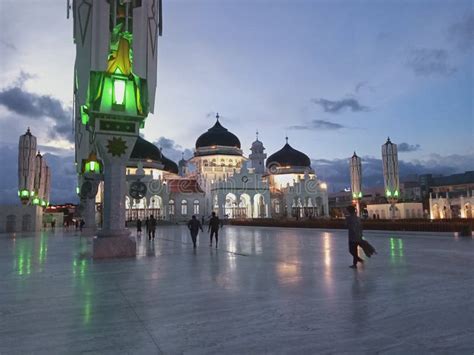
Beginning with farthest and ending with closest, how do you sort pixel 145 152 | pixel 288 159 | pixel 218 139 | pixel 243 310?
pixel 288 159, pixel 218 139, pixel 145 152, pixel 243 310

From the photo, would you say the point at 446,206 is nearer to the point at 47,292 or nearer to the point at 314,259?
the point at 314,259

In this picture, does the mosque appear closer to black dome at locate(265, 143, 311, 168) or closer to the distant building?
black dome at locate(265, 143, 311, 168)

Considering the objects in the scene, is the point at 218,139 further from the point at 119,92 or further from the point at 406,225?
the point at 119,92

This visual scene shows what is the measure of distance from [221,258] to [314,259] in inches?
109

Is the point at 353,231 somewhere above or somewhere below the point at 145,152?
below

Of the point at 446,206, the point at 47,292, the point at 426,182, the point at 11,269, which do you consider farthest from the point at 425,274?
the point at 426,182

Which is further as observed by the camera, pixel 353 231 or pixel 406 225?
pixel 406 225

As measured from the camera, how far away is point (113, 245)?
12.0 m

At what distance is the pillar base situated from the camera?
1183 centimetres

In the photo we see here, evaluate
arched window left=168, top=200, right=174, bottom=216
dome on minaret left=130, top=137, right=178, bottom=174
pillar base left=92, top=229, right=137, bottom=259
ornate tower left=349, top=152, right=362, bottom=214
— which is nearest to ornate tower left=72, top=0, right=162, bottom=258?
pillar base left=92, top=229, right=137, bottom=259

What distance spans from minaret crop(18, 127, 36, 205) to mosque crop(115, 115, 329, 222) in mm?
15669

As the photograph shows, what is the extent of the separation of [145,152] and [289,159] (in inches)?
1125

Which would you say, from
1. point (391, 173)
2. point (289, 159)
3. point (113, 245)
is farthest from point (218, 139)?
point (113, 245)

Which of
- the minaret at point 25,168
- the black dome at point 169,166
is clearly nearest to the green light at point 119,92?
the minaret at point 25,168
